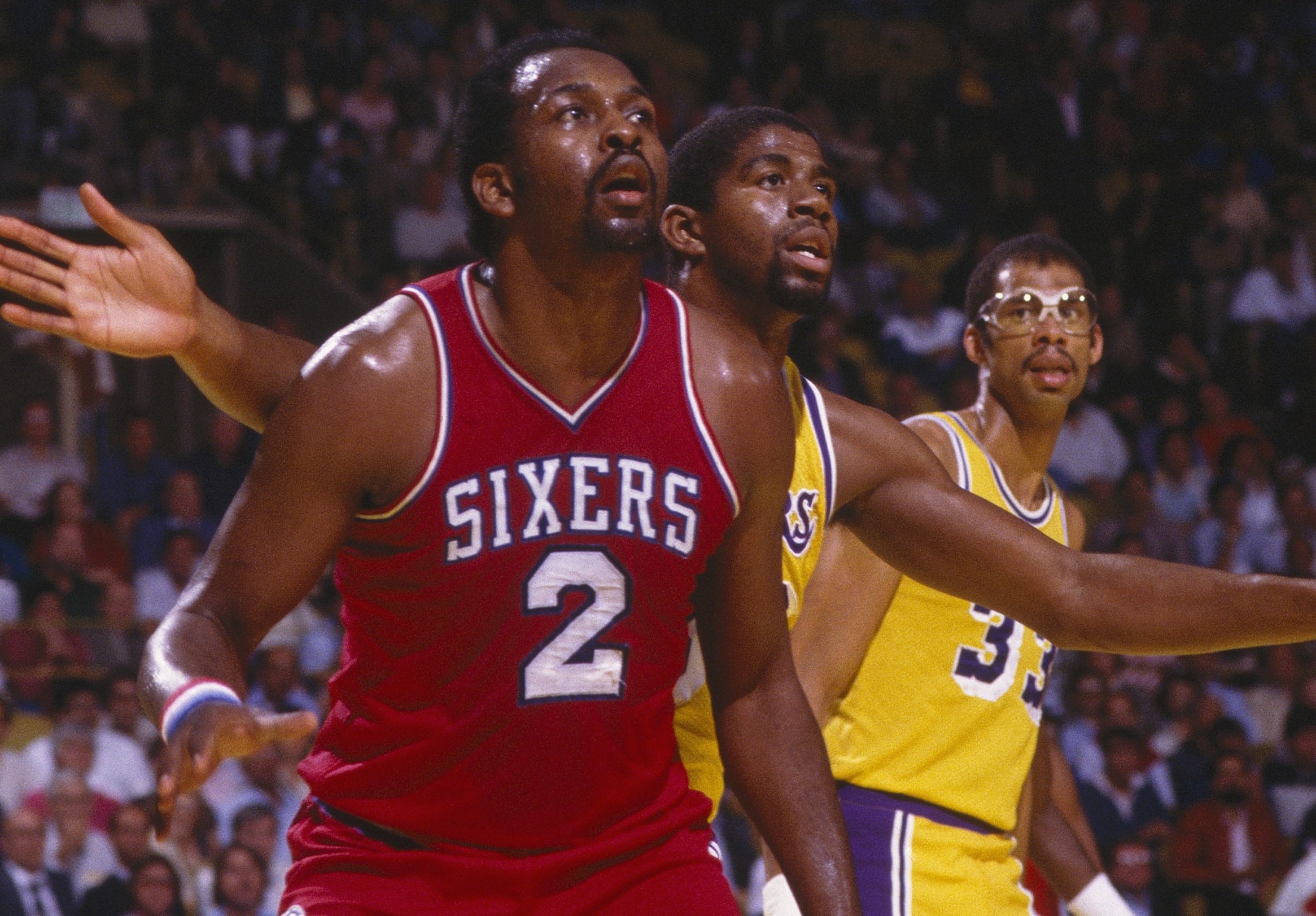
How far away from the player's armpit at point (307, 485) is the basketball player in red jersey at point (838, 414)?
502mm

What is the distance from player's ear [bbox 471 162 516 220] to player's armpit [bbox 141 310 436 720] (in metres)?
0.35

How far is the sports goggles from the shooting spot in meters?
4.89

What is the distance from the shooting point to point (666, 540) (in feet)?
9.32

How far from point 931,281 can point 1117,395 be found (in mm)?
1885

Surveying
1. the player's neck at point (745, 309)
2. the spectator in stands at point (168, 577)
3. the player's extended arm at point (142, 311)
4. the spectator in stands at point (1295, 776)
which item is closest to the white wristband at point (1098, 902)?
the player's neck at point (745, 309)

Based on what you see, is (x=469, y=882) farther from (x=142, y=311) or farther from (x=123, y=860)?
(x=123, y=860)

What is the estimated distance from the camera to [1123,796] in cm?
977

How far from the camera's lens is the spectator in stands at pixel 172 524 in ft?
31.2

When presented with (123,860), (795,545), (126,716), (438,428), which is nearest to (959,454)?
(795,545)

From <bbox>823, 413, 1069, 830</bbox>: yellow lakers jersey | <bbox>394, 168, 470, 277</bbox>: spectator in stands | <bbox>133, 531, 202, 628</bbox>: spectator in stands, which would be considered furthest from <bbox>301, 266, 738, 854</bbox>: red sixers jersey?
<bbox>394, 168, 470, 277</bbox>: spectator in stands

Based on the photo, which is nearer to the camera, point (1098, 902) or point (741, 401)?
→ point (741, 401)

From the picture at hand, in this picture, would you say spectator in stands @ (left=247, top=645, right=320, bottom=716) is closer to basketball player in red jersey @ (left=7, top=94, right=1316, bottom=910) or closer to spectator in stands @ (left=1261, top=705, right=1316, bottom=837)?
basketball player in red jersey @ (left=7, top=94, right=1316, bottom=910)

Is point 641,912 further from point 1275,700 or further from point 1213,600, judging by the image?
point 1275,700

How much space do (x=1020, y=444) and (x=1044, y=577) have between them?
1257 millimetres
